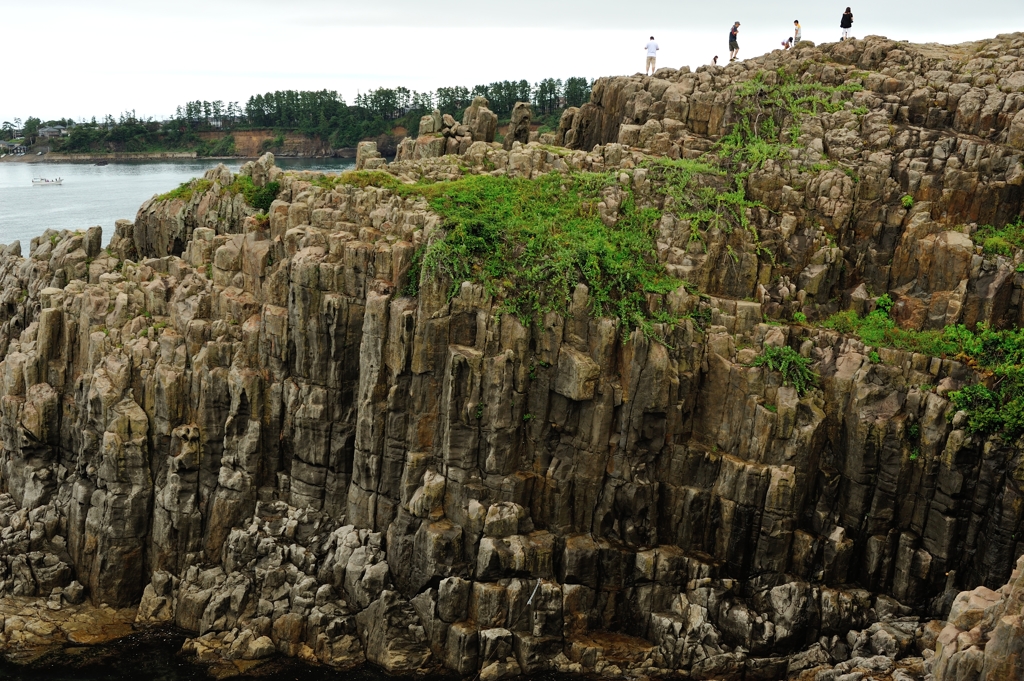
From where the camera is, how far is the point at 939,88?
46250mm

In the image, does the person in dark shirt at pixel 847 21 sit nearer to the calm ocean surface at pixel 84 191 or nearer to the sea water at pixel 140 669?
the sea water at pixel 140 669

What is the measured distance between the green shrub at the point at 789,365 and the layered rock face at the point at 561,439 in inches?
18.6

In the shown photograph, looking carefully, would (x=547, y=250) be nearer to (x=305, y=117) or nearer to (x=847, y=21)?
(x=847, y=21)

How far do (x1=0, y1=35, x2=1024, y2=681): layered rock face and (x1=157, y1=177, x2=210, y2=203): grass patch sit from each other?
21.1 feet

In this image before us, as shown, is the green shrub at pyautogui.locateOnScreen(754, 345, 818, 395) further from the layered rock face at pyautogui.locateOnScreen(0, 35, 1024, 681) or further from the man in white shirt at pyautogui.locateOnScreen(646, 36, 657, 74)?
the man in white shirt at pyautogui.locateOnScreen(646, 36, 657, 74)

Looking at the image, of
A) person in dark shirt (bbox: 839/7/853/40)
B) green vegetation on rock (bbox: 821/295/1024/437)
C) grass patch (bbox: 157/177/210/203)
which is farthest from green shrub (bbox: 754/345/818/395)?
grass patch (bbox: 157/177/210/203)

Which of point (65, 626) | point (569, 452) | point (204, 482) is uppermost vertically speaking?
point (569, 452)

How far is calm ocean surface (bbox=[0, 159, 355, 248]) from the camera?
319 feet

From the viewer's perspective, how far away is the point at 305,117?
475 feet

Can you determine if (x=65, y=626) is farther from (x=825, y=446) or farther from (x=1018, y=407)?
(x=1018, y=407)

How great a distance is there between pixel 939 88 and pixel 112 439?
41390 millimetres

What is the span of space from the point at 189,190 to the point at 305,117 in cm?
9482

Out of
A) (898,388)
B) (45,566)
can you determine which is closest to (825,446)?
(898,388)

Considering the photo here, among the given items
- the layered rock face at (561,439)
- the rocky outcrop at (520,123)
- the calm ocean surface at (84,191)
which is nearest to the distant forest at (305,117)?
the calm ocean surface at (84,191)
